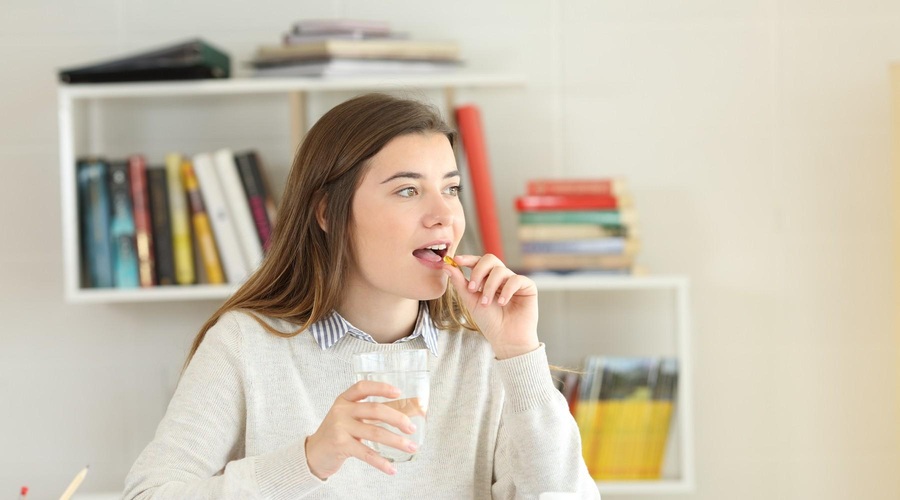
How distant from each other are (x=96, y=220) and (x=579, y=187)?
43.0 inches

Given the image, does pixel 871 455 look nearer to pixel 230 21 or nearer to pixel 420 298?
pixel 420 298

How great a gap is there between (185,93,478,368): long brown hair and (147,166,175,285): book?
79 centimetres

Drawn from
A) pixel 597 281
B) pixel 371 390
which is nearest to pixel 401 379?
pixel 371 390

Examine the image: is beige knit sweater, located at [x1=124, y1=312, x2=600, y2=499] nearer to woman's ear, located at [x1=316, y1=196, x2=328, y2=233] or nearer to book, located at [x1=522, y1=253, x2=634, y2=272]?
woman's ear, located at [x1=316, y1=196, x2=328, y2=233]

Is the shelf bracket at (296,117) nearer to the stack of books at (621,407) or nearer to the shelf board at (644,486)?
the stack of books at (621,407)

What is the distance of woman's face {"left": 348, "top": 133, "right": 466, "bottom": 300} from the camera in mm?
1464

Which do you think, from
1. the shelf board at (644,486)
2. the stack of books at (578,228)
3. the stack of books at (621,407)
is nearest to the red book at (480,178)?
the stack of books at (578,228)

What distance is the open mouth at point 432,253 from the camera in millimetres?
1474

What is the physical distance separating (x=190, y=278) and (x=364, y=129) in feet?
3.25

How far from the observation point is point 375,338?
1.58 meters

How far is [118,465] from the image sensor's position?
99.5 inches

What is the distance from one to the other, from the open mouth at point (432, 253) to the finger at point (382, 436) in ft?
1.22

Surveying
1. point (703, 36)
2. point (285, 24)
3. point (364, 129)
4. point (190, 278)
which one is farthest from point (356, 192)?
point (703, 36)

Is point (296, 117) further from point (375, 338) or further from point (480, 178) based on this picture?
point (375, 338)
